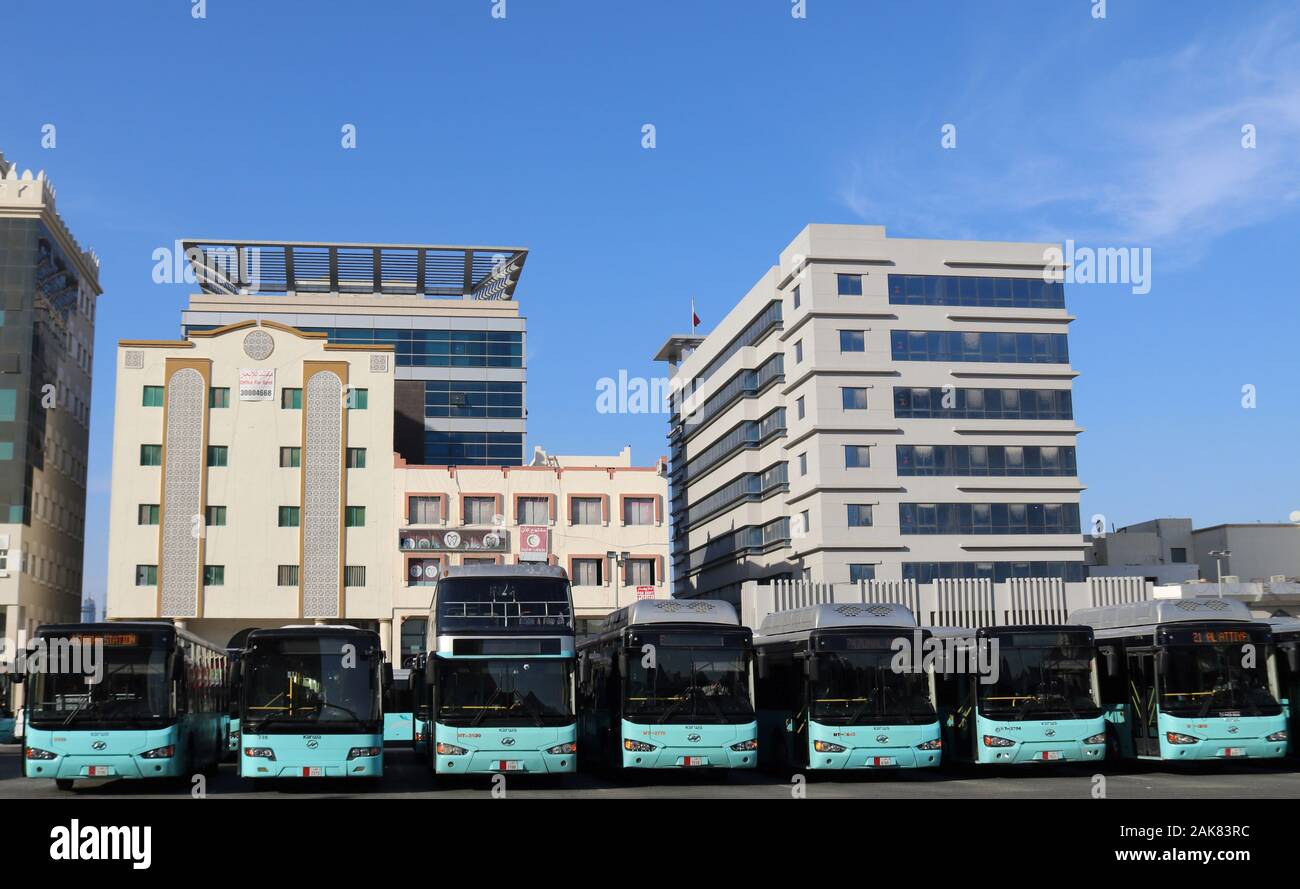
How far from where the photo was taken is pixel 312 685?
79.5ft

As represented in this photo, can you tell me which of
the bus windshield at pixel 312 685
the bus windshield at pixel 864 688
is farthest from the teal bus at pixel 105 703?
the bus windshield at pixel 864 688

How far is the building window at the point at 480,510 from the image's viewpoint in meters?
73.8

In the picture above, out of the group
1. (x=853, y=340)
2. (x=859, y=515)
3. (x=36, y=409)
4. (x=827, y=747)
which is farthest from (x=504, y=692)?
(x=36, y=409)

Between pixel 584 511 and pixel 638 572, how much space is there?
14.6 feet

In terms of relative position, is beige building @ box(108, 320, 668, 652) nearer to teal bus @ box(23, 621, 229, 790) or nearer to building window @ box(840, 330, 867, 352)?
building window @ box(840, 330, 867, 352)

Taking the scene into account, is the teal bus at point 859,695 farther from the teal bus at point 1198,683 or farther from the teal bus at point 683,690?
the teal bus at point 1198,683

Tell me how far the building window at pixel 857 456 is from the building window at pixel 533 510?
59.1 ft

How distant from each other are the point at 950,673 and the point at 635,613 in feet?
21.1

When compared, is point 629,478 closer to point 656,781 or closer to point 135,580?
point 135,580

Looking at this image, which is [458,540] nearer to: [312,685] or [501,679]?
[501,679]

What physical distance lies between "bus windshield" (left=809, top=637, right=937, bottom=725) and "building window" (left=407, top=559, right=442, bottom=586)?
48.8 meters
